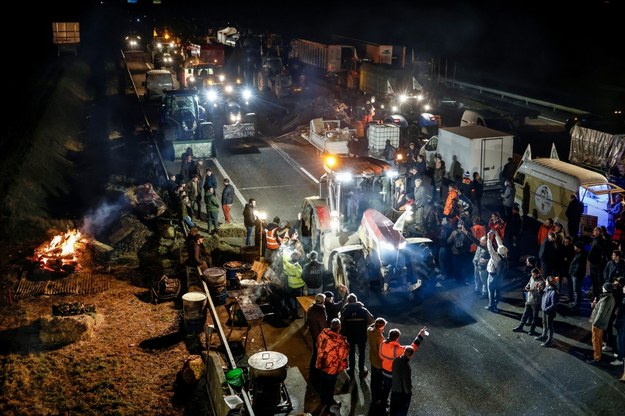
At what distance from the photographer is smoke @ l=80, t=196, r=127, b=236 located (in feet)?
57.9

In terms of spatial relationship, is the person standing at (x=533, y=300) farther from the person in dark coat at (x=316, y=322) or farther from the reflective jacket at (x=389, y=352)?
the person in dark coat at (x=316, y=322)

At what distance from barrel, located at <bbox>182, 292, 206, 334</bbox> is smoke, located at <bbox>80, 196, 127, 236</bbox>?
6710 millimetres

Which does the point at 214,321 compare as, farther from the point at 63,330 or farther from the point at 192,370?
the point at 63,330

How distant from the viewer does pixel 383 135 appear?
25.3 meters

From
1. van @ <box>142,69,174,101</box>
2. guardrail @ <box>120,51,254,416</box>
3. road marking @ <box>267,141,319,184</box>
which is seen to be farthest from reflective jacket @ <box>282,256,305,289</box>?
van @ <box>142,69,174,101</box>

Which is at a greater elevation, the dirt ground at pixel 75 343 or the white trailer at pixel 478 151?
the white trailer at pixel 478 151

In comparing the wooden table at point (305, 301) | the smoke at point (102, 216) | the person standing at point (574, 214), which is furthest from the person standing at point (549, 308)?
the smoke at point (102, 216)

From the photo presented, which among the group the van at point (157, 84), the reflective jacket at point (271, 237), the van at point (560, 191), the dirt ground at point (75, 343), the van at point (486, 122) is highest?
the van at point (157, 84)

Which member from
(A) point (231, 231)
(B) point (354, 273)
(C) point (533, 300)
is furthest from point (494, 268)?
(A) point (231, 231)

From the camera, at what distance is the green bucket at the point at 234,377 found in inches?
353

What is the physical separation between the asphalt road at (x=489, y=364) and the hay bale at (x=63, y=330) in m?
4.12

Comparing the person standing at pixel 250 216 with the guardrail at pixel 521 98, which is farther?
the guardrail at pixel 521 98

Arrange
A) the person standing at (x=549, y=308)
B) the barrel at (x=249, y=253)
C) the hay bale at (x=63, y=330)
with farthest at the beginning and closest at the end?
the barrel at (x=249, y=253)
the hay bale at (x=63, y=330)
the person standing at (x=549, y=308)

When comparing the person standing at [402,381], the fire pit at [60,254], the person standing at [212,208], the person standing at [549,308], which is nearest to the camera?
the person standing at [402,381]
